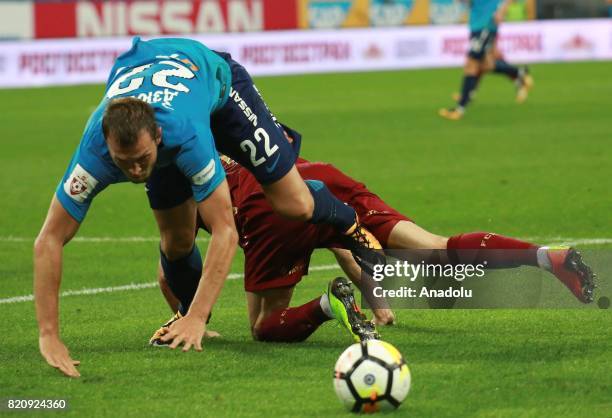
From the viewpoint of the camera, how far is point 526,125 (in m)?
18.4

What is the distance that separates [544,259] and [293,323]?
4.46ft

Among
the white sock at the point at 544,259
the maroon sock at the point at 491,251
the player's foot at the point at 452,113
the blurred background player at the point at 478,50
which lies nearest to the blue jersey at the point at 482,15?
the blurred background player at the point at 478,50

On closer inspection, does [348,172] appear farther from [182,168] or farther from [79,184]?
[79,184]

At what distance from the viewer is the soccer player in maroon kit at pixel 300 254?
7051mm

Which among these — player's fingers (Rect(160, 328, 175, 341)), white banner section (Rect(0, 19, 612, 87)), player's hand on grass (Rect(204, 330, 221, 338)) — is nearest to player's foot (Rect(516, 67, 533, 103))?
white banner section (Rect(0, 19, 612, 87))

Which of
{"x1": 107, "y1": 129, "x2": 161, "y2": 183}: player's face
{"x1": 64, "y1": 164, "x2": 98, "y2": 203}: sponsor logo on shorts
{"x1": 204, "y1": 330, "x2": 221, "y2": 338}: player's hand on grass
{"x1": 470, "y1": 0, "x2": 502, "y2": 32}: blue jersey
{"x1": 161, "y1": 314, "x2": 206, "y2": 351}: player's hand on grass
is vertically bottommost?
{"x1": 470, "y1": 0, "x2": 502, "y2": 32}: blue jersey

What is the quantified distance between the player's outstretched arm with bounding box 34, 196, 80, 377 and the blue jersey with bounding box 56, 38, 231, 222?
7 cm

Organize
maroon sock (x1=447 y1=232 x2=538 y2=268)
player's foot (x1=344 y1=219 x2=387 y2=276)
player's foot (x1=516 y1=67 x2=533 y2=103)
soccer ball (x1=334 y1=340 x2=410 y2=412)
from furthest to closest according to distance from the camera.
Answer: player's foot (x1=516 y1=67 x2=533 y2=103)
player's foot (x1=344 y1=219 x2=387 y2=276)
maroon sock (x1=447 y1=232 x2=538 y2=268)
soccer ball (x1=334 y1=340 x2=410 y2=412)

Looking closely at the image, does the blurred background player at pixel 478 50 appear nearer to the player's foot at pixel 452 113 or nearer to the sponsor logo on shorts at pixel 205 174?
the player's foot at pixel 452 113

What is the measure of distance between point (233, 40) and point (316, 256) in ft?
61.4

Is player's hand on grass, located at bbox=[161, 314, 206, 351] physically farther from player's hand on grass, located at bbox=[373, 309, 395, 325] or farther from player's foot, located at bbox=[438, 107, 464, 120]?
player's foot, located at bbox=[438, 107, 464, 120]

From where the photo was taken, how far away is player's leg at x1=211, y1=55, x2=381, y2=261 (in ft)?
22.8

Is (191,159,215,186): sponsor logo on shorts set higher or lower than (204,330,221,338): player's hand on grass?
higher

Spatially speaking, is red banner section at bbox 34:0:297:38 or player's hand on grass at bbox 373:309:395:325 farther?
red banner section at bbox 34:0:297:38
